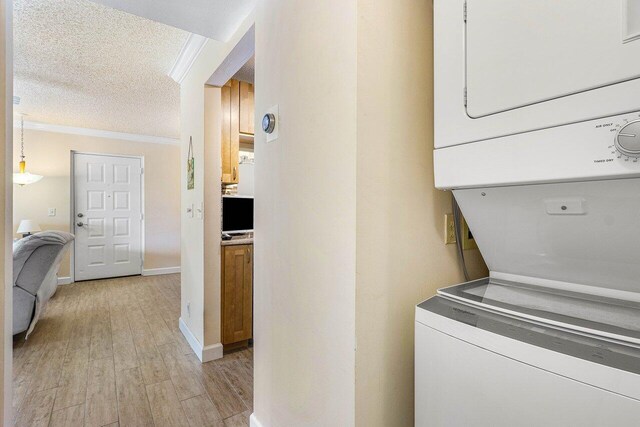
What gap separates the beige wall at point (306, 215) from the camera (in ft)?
2.94

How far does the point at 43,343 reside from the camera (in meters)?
2.59

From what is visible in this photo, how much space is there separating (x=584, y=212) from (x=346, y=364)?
0.73 m

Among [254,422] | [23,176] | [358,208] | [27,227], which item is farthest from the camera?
[27,227]

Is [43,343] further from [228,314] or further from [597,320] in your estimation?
[597,320]

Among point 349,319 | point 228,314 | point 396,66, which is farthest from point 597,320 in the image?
point 228,314

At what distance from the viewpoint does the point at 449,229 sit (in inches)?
42.9

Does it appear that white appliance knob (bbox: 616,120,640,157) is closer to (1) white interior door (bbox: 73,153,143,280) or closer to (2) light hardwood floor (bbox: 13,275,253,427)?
(2) light hardwood floor (bbox: 13,275,253,427)

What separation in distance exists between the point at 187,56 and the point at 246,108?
0.61m

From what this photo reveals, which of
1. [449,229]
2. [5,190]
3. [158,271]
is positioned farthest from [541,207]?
[158,271]

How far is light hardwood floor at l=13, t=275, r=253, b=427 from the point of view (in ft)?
5.64

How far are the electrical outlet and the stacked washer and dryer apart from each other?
0.54 feet

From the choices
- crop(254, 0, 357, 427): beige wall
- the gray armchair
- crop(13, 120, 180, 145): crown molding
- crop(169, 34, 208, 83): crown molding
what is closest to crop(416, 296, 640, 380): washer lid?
crop(254, 0, 357, 427): beige wall

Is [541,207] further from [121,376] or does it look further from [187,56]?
[187,56]

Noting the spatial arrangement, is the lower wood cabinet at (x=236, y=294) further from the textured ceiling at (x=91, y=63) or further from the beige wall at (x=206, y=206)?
the textured ceiling at (x=91, y=63)
